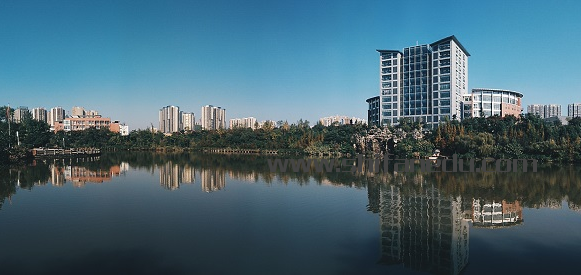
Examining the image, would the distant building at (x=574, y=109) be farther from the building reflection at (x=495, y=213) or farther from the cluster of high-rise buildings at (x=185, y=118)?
the cluster of high-rise buildings at (x=185, y=118)

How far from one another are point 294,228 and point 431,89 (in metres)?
35.1

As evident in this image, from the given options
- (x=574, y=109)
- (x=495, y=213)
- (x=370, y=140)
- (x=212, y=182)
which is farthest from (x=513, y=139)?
(x=574, y=109)

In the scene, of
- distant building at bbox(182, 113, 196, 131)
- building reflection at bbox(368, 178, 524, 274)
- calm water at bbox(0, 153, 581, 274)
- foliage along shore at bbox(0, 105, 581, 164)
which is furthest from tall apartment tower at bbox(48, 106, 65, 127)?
building reflection at bbox(368, 178, 524, 274)

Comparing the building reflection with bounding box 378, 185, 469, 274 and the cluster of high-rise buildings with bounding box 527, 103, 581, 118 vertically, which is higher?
the cluster of high-rise buildings with bounding box 527, 103, 581, 118

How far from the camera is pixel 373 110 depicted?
4728 centimetres

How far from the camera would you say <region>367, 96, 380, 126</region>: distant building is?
4497 centimetres

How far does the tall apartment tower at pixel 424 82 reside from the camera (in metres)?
37.2

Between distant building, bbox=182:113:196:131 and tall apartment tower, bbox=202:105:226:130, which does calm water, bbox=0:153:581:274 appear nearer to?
tall apartment tower, bbox=202:105:226:130

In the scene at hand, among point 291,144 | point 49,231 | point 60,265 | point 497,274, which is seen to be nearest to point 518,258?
point 497,274

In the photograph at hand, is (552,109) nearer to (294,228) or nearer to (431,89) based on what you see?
(431,89)

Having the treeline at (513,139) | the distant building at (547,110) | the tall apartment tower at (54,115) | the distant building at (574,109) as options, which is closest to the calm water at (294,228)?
the treeline at (513,139)

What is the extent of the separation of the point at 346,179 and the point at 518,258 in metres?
9.61

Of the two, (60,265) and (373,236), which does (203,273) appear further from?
(373,236)

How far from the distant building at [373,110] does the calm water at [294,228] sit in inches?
1226
